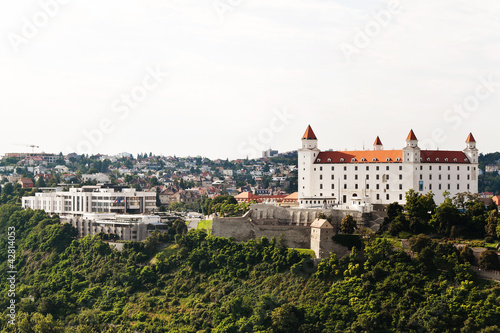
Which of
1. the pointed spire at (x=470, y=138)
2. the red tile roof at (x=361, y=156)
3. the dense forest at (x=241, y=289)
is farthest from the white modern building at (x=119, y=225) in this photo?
the pointed spire at (x=470, y=138)

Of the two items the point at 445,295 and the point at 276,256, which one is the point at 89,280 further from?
the point at 445,295

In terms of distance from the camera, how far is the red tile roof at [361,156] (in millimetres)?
64188

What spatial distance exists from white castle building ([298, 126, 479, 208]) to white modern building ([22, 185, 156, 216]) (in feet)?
53.0

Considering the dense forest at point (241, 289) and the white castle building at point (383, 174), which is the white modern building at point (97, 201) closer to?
the dense forest at point (241, 289)

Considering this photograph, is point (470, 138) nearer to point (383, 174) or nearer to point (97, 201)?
point (383, 174)

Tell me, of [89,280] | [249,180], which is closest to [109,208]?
[89,280]

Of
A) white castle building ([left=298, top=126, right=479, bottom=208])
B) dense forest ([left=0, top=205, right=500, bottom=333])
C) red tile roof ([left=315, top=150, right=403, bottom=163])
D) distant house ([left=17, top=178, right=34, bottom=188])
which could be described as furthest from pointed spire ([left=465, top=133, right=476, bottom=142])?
distant house ([left=17, top=178, right=34, bottom=188])

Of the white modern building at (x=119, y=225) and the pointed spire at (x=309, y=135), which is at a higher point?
the pointed spire at (x=309, y=135)

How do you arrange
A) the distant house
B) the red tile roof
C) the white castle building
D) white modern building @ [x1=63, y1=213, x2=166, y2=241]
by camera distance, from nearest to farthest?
1. the white castle building
2. the red tile roof
3. white modern building @ [x1=63, y1=213, x2=166, y2=241]
4. the distant house

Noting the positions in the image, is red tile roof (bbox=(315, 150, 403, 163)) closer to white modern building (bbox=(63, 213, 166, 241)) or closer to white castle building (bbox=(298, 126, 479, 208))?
white castle building (bbox=(298, 126, 479, 208))

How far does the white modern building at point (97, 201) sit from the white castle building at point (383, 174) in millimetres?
16142

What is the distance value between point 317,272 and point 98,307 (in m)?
16.0

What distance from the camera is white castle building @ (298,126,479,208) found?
2480 inches

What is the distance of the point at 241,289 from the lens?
53.8 meters
